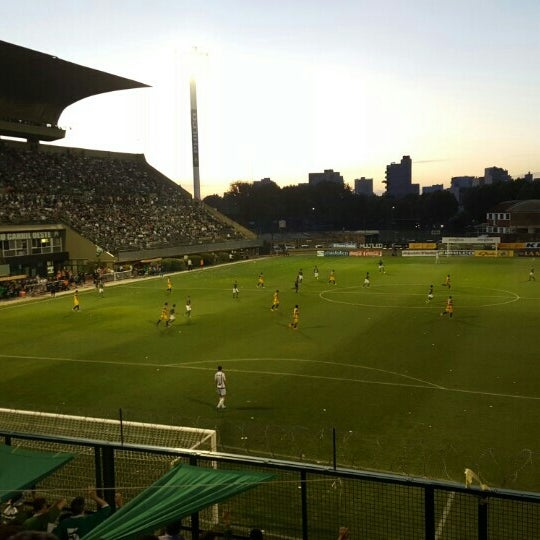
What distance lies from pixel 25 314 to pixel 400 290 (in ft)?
92.5

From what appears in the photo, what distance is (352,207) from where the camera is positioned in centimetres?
14612

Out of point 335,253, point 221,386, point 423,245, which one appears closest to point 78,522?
point 221,386

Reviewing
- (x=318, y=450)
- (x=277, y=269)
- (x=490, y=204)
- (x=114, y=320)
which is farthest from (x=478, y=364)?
(x=490, y=204)

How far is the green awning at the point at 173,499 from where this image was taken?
6.05 m

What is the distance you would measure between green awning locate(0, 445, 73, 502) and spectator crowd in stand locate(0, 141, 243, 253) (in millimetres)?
52780

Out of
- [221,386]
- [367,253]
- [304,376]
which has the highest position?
[367,253]

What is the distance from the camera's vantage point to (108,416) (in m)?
17.3

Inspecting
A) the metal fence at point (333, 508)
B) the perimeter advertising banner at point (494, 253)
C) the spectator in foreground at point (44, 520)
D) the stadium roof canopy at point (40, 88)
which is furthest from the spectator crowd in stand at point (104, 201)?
the spectator in foreground at point (44, 520)

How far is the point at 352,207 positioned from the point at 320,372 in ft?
416

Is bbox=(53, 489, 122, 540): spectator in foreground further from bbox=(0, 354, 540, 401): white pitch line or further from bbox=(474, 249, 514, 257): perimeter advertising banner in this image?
bbox=(474, 249, 514, 257): perimeter advertising banner

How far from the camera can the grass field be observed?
1500cm

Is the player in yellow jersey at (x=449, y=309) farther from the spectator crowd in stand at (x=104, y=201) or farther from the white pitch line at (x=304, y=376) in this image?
the spectator crowd in stand at (x=104, y=201)

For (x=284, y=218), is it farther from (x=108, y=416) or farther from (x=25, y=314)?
(x=108, y=416)

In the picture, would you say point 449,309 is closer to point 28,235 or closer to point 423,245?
point 28,235
